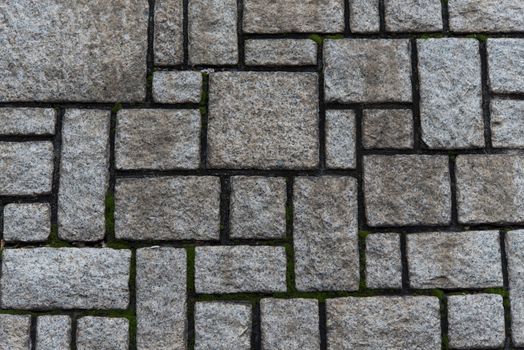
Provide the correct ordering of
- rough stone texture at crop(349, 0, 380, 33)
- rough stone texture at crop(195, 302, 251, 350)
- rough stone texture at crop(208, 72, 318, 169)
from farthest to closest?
rough stone texture at crop(349, 0, 380, 33)
rough stone texture at crop(208, 72, 318, 169)
rough stone texture at crop(195, 302, 251, 350)

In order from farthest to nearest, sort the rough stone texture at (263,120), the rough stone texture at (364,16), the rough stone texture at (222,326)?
1. the rough stone texture at (364,16)
2. the rough stone texture at (263,120)
3. the rough stone texture at (222,326)

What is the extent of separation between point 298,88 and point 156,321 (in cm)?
115

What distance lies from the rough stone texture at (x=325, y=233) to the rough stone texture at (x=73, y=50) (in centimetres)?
85

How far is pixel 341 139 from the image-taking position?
265 centimetres

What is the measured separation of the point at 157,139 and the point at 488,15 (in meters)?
1.57

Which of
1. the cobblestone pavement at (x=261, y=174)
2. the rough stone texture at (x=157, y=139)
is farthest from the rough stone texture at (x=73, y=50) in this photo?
the rough stone texture at (x=157, y=139)

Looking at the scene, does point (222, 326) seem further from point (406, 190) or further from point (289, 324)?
point (406, 190)

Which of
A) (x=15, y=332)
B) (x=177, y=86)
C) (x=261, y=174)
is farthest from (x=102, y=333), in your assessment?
(x=177, y=86)

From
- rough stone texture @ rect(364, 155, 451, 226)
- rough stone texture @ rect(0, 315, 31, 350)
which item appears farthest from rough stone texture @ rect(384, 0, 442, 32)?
rough stone texture @ rect(0, 315, 31, 350)

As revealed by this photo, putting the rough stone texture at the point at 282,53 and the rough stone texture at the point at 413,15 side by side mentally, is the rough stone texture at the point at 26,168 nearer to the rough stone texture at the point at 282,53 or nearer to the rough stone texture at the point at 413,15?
the rough stone texture at the point at 282,53

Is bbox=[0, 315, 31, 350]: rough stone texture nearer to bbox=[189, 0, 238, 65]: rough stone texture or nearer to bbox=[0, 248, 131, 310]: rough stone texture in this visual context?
bbox=[0, 248, 131, 310]: rough stone texture

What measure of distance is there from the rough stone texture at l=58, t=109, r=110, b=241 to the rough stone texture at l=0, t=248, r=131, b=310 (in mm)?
88

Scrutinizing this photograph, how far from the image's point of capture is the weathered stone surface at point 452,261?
2586 millimetres

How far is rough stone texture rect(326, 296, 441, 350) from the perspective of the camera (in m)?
2.54
